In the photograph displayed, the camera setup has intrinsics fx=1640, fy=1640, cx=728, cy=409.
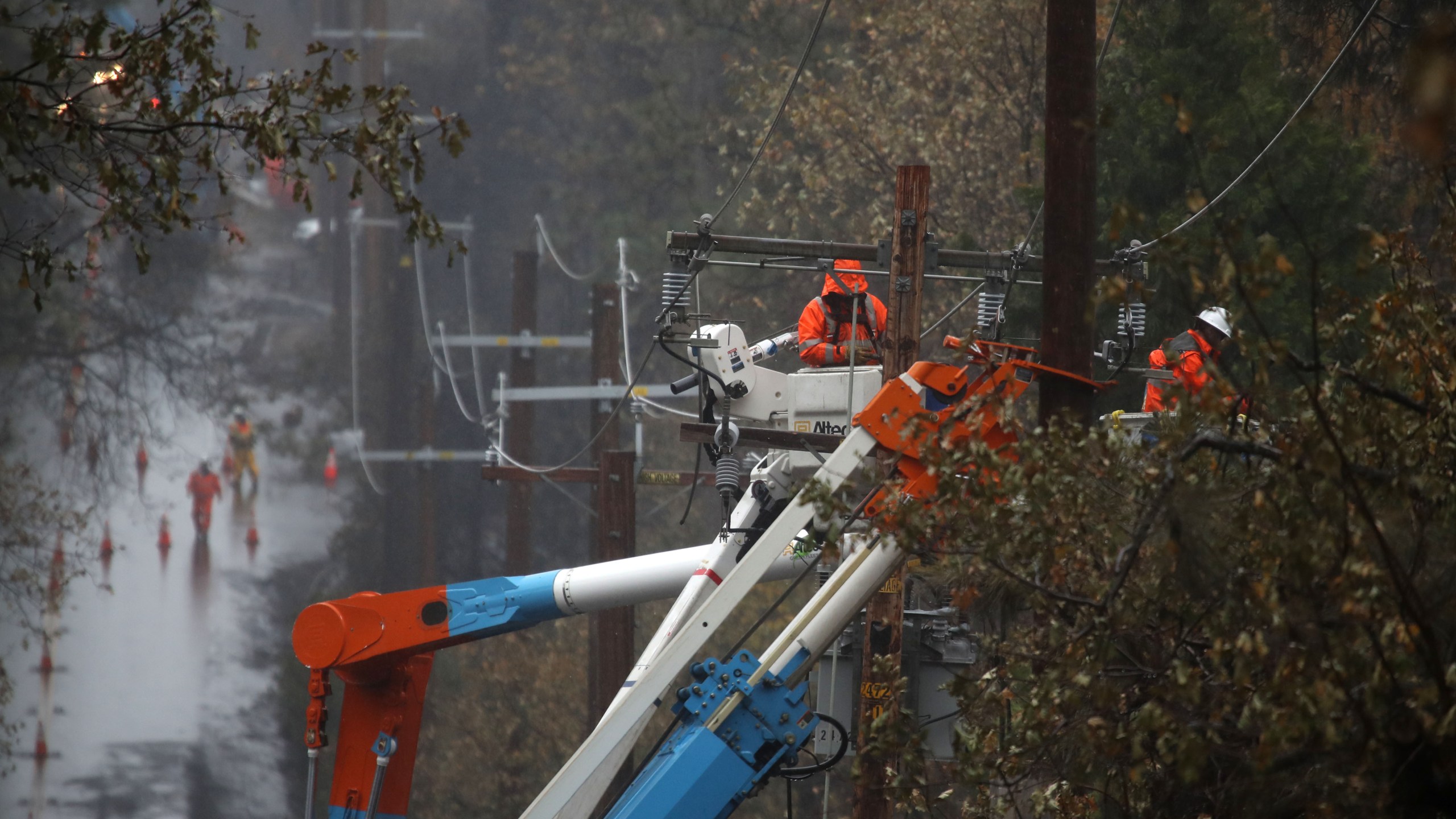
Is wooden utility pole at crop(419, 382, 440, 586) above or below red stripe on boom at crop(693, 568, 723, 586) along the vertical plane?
below

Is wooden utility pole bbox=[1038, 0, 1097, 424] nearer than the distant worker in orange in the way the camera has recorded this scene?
Yes

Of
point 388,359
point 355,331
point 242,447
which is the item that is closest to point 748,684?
point 388,359

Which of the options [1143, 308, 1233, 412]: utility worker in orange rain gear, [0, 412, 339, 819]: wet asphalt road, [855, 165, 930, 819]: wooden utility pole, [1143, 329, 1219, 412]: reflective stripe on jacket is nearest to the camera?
[1143, 329, 1219, 412]: reflective stripe on jacket

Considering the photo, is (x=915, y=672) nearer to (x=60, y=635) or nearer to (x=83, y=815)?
(x=83, y=815)

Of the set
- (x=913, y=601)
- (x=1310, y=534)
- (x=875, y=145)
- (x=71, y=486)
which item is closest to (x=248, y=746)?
(x=71, y=486)

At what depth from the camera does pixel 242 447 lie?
4353cm

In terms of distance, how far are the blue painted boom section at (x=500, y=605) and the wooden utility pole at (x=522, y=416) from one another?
13.7 metres

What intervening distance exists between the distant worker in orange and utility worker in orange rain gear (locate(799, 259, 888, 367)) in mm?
30901

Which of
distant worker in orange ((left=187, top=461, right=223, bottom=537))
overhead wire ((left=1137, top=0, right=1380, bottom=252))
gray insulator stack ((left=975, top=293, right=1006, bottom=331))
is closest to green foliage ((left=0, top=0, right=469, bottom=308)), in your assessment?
overhead wire ((left=1137, top=0, right=1380, bottom=252))

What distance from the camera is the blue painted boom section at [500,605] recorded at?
1024 cm

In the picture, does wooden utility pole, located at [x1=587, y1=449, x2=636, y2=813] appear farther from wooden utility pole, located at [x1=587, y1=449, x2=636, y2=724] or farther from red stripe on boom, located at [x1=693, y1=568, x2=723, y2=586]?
red stripe on boom, located at [x1=693, y1=568, x2=723, y2=586]

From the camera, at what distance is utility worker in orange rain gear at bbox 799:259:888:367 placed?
11562 mm

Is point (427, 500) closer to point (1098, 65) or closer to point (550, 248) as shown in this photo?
point (550, 248)

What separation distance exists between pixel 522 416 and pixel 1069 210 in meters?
18.8
